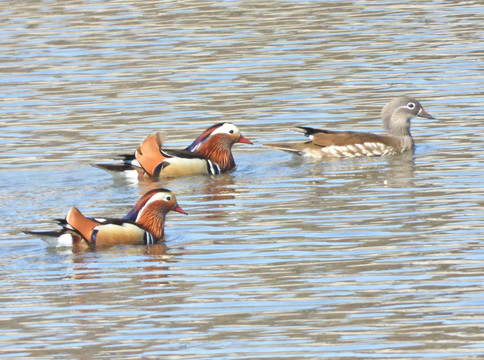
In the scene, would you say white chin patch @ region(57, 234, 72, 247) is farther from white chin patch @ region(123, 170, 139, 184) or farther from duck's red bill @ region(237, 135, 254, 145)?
duck's red bill @ region(237, 135, 254, 145)

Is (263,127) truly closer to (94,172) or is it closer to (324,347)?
(94,172)

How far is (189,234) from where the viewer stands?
45.2 ft

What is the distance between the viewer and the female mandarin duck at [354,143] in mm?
17797

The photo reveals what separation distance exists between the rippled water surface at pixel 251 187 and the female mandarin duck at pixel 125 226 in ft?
0.53

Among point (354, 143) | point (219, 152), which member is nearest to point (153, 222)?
point (219, 152)

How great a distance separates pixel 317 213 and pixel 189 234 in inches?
54.6

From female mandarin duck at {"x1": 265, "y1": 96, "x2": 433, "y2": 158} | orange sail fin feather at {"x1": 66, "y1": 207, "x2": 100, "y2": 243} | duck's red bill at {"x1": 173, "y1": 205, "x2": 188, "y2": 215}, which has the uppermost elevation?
orange sail fin feather at {"x1": 66, "y1": 207, "x2": 100, "y2": 243}

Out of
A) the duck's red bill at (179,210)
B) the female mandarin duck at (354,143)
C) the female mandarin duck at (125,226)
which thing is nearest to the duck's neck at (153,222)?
the female mandarin duck at (125,226)

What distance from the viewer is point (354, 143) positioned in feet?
58.7

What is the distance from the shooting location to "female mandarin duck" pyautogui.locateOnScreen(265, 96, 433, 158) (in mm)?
17797

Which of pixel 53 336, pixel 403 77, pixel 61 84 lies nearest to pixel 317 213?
pixel 53 336

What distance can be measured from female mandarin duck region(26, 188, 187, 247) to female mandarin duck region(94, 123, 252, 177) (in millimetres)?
2919

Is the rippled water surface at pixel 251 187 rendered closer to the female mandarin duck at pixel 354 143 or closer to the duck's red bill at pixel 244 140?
the female mandarin duck at pixel 354 143

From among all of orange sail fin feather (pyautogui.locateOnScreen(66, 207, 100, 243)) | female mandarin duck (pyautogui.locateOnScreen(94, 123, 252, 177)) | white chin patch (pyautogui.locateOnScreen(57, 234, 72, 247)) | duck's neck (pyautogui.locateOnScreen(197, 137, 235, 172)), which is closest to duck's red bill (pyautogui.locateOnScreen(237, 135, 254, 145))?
female mandarin duck (pyautogui.locateOnScreen(94, 123, 252, 177))
